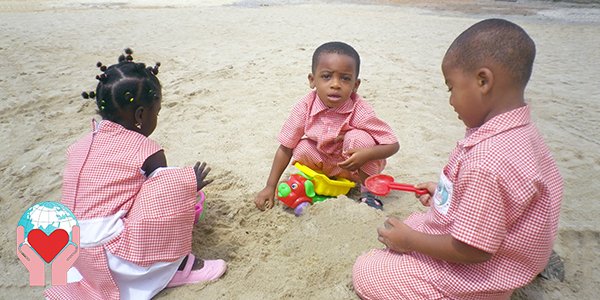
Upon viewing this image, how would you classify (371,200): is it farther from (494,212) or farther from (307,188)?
(494,212)

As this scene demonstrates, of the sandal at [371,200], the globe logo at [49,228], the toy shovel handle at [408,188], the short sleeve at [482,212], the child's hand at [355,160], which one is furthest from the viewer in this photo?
the sandal at [371,200]

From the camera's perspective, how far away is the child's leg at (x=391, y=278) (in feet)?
4.91

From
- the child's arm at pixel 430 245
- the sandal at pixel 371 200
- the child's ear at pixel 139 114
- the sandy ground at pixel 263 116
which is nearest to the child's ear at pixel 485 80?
the child's arm at pixel 430 245

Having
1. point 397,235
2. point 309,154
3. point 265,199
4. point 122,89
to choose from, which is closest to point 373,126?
point 309,154

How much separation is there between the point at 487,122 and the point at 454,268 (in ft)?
1.60

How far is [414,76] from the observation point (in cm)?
455

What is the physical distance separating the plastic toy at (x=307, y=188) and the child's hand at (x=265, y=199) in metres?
0.08

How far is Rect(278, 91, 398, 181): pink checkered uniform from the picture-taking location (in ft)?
7.65

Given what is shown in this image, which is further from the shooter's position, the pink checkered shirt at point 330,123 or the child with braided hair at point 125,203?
the pink checkered shirt at point 330,123

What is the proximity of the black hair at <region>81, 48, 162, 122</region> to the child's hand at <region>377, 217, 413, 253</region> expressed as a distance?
3.52 ft

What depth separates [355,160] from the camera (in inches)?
88.5

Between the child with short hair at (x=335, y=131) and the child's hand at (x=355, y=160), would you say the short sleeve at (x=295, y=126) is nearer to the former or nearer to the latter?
the child with short hair at (x=335, y=131)

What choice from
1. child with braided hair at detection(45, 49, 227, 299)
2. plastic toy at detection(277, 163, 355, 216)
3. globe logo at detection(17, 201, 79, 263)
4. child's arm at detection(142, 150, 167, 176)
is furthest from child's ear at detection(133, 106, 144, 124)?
plastic toy at detection(277, 163, 355, 216)

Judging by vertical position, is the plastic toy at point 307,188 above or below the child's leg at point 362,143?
below
